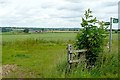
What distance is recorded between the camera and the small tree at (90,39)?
10.8 m

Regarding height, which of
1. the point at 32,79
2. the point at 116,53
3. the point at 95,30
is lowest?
the point at 32,79

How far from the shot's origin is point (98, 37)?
10.9 meters

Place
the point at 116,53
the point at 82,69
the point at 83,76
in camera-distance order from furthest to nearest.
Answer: the point at 116,53, the point at 82,69, the point at 83,76

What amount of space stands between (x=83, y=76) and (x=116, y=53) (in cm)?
265

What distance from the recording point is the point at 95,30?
10984 mm

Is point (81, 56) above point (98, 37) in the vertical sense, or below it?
below

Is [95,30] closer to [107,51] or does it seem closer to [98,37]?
[98,37]

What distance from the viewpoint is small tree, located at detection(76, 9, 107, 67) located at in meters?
10.8

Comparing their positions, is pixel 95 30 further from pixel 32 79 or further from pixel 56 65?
pixel 32 79

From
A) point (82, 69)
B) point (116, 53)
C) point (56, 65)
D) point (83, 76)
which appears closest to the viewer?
point (83, 76)

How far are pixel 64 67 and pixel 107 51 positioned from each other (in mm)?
2133

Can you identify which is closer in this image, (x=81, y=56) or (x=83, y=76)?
(x=83, y=76)

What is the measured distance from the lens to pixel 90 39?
10.7 meters

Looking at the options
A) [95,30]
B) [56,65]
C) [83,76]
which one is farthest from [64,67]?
[95,30]
